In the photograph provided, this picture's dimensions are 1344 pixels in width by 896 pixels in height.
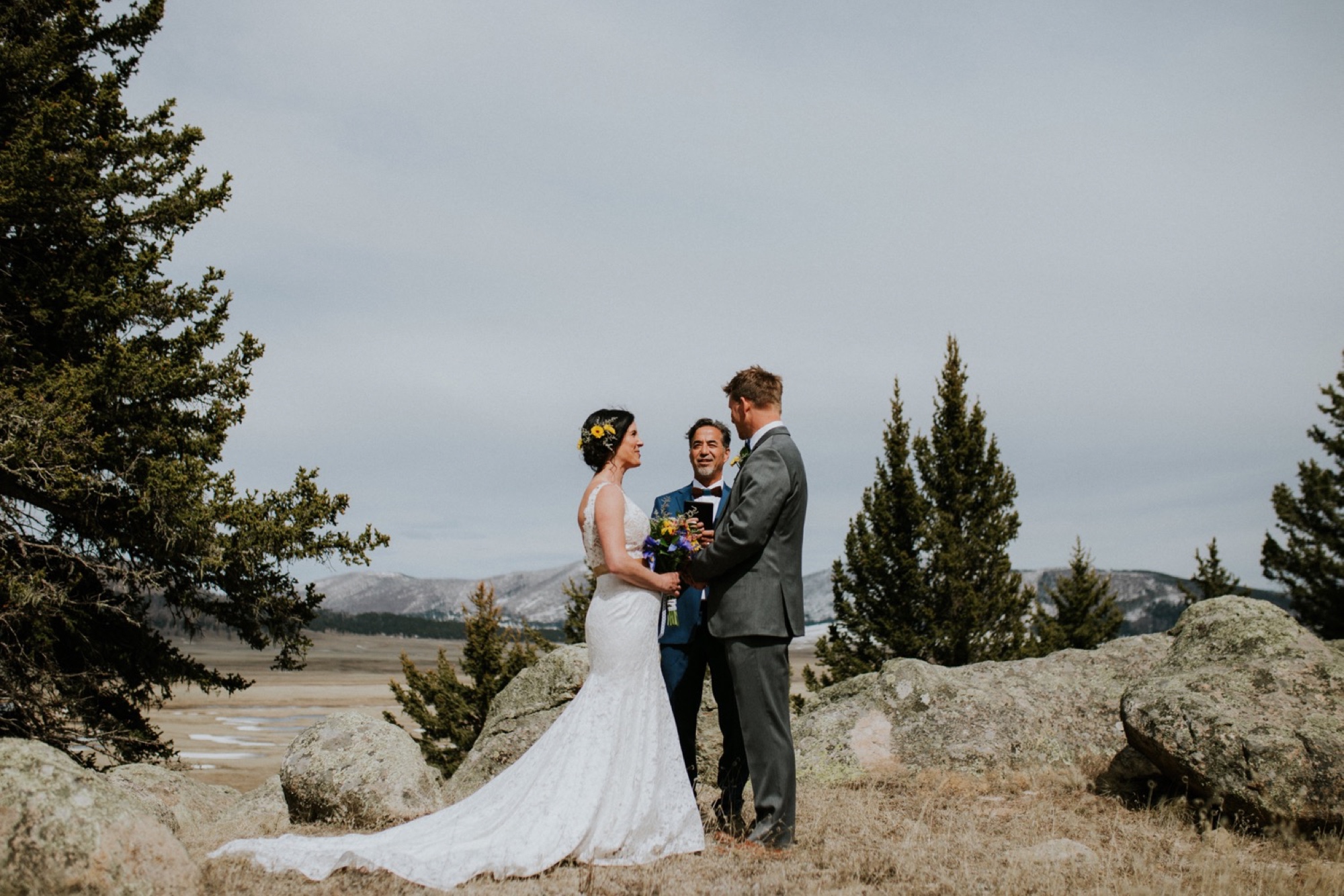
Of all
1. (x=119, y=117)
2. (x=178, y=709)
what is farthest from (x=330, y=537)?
(x=178, y=709)

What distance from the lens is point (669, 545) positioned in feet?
20.0

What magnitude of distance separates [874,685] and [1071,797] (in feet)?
9.70

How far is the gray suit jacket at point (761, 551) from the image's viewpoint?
5.71 metres

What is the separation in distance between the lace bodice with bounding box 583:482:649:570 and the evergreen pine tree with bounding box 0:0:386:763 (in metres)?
10.1

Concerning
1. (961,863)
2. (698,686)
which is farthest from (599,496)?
(961,863)

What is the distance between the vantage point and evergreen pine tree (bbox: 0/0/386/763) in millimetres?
13594

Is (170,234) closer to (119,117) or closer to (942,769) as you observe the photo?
(119,117)

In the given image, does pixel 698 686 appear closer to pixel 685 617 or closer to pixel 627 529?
pixel 685 617

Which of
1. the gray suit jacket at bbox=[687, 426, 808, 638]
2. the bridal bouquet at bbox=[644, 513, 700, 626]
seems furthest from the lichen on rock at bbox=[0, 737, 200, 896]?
the gray suit jacket at bbox=[687, 426, 808, 638]

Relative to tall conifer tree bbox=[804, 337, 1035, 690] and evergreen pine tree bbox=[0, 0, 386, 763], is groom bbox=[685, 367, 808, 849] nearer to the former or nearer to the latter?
evergreen pine tree bbox=[0, 0, 386, 763]

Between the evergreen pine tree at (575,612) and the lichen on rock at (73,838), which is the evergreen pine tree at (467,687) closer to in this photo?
the evergreen pine tree at (575,612)

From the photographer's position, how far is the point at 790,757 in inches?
226

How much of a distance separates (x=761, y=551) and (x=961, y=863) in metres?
2.24

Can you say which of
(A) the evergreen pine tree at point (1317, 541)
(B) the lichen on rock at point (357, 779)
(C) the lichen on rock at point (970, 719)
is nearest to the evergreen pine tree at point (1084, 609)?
(A) the evergreen pine tree at point (1317, 541)
